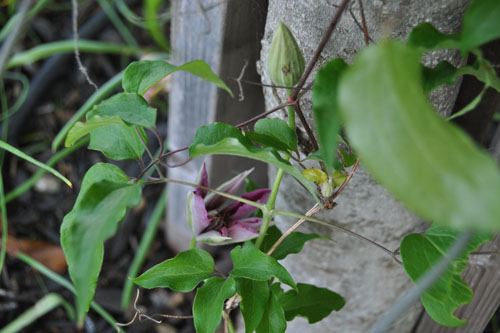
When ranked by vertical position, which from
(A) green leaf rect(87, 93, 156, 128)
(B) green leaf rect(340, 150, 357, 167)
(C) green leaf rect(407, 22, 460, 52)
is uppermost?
(C) green leaf rect(407, 22, 460, 52)

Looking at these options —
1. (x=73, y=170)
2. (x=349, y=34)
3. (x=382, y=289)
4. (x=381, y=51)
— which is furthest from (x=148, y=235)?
(x=381, y=51)

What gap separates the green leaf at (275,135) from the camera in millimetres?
412

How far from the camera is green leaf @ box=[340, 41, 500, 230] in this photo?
190 millimetres

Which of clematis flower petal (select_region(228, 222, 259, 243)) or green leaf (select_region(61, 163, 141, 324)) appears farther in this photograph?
clematis flower petal (select_region(228, 222, 259, 243))

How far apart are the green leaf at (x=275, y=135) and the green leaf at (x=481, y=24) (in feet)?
0.54

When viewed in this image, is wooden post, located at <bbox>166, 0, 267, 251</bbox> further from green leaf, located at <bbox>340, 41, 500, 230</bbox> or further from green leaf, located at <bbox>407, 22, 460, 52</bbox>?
green leaf, located at <bbox>340, 41, 500, 230</bbox>

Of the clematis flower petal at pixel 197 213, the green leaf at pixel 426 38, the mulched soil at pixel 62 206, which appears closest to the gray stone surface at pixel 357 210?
the green leaf at pixel 426 38

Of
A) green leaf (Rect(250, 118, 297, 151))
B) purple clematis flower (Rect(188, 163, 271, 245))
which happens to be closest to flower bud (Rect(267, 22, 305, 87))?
green leaf (Rect(250, 118, 297, 151))

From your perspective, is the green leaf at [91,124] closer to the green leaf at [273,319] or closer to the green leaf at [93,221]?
the green leaf at [93,221]

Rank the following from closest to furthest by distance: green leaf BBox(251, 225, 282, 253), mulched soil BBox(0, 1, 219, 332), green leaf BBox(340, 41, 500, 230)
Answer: green leaf BBox(340, 41, 500, 230) → green leaf BBox(251, 225, 282, 253) → mulched soil BBox(0, 1, 219, 332)

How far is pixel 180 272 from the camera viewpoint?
17.2 inches

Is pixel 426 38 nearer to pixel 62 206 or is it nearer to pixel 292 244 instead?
pixel 292 244

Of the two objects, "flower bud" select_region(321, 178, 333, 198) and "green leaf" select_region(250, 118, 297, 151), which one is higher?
"green leaf" select_region(250, 118, 297, 151)

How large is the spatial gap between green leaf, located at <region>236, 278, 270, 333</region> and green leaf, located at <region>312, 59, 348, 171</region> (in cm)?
20
